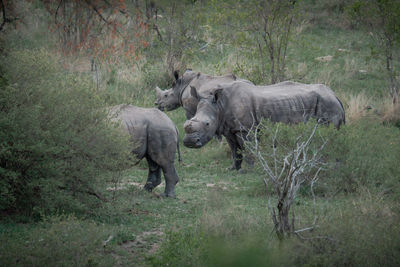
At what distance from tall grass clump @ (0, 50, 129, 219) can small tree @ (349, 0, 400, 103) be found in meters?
10.8

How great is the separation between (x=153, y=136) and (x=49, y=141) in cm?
222

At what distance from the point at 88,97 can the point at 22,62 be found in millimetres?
1015

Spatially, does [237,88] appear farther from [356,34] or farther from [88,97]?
[356,34]

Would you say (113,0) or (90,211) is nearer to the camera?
(113,0)

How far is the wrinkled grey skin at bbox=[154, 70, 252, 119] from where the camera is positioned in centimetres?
1161

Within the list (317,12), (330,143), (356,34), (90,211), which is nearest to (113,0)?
(90,211)

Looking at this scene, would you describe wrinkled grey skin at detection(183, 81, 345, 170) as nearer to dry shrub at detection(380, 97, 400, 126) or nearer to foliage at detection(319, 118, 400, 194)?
foliage at detection(319, 118, 400, 194)

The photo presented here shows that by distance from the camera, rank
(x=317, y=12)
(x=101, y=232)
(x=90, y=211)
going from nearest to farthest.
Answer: (x=101, y=232)
(x=90, y=211)
(x=317, y=12)

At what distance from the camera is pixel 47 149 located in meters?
6.21

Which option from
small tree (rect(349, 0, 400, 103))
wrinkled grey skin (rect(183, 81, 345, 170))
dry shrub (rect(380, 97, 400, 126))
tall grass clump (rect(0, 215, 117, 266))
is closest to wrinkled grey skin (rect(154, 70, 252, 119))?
→ wrinkled grey skin (rect(183, 81, 345, 170))

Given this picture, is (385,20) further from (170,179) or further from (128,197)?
(128,197)

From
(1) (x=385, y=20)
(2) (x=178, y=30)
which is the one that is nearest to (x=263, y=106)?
(1) (x=385, y=20)

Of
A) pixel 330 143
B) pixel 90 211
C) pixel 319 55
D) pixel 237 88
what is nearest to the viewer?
pixel 90 211

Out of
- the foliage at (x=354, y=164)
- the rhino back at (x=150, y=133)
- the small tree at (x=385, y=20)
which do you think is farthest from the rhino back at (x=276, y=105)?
the small tree at (x=385, y=20)
